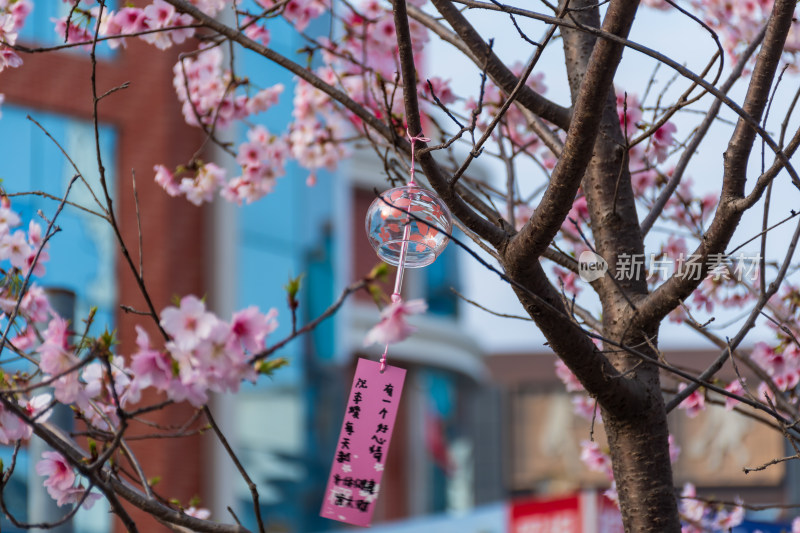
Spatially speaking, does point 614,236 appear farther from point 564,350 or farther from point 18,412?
point 18,412

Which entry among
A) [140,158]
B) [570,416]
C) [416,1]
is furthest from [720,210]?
[570,416]

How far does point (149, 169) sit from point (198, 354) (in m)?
9.99

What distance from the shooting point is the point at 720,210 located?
73.0 inches

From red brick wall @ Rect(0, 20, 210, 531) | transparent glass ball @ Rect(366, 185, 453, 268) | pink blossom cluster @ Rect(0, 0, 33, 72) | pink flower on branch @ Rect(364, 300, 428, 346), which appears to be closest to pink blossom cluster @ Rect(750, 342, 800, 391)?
transparent glass ball @ Rect(366, 185, 453, 268)

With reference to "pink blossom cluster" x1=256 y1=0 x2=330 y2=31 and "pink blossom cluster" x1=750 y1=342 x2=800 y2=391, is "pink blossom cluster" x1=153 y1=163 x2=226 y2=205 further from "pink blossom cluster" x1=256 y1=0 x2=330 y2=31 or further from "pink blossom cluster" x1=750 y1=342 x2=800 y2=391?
"pink blossom cluster" x1=750 y1=342 x2=800 y2=391

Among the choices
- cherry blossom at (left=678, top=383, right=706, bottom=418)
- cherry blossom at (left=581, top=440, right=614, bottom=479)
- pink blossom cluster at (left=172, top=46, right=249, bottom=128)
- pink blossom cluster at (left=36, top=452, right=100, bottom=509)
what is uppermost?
pink blossom cluster at (left=172, top=46, right=249, bottom=128)

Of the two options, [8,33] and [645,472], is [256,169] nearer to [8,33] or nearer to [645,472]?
[8,33]

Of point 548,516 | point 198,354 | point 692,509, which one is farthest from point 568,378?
point 548,516

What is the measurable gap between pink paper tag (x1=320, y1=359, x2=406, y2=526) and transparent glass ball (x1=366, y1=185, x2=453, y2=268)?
0.26 metres

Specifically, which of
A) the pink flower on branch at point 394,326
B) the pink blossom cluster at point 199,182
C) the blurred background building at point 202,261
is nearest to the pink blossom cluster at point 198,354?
the pink flower on branch at point 394,326

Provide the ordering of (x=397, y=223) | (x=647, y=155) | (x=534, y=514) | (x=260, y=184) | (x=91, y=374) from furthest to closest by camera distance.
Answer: (x=534, y=514) → (x=260, y=184) → (x=647, y=155) → (x=397, y=223) → (x=91, y=374)

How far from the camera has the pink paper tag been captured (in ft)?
6.19

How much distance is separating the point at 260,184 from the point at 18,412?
216cm

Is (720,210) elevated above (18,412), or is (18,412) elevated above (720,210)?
(720,210)
